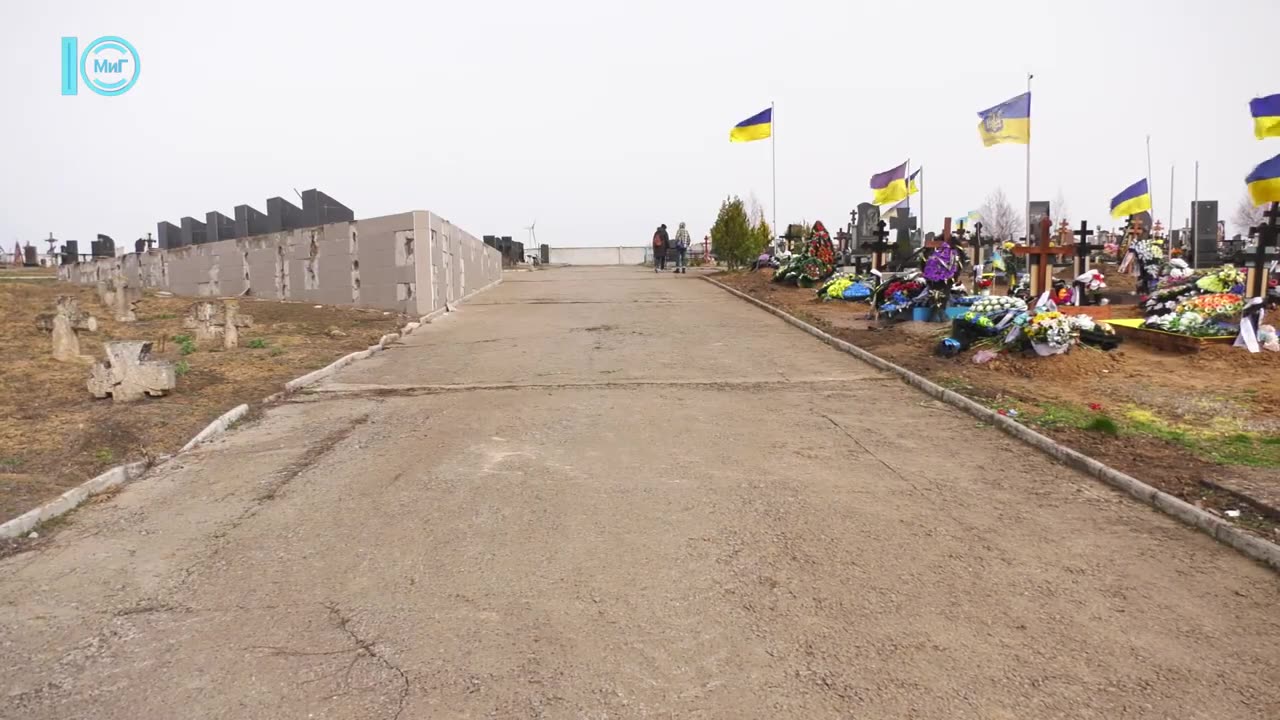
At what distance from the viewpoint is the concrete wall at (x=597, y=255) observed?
6544 cm

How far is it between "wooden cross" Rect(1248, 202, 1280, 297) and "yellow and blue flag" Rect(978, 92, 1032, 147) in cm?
697

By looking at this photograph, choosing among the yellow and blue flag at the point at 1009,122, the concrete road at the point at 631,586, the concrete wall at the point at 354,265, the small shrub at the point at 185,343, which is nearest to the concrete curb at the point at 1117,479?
the concrete road at the point at 631,586

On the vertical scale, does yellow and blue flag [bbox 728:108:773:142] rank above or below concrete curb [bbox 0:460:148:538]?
above

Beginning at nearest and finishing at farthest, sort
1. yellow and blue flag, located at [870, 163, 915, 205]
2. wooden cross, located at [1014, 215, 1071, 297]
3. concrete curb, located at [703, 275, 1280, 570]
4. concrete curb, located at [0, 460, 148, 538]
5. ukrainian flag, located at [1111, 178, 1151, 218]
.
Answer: concrete curb, located at [703, 275, 1280, 570] < concrete curb, located at [0, 460, 148, 538] < wooden cross, located at [1014, 215, 1071, 297] < ukrainian flag, located at [1111, 178, 1151, 218] < yellow and blue flag, located at [870, 163, 915, 205]

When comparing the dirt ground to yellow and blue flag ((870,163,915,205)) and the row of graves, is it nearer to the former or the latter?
the row of graves

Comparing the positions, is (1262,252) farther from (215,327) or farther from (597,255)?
(597,255)

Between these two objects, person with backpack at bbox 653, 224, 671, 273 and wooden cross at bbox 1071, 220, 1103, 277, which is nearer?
wooden cross at bbox 1071, 220, 1103, 277

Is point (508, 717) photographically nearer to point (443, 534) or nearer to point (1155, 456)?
point (443, 534)

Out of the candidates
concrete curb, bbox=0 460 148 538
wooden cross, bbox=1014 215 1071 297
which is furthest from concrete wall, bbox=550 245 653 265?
concrete curb, bbox=0 460 148 538

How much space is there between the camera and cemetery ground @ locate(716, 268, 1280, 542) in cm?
575

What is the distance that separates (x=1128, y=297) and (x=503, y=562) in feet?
61.5

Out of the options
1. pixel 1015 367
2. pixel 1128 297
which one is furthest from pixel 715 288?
pixel 1015 367

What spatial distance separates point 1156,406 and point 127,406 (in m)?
10.3

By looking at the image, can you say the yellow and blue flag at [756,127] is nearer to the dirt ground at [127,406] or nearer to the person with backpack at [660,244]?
the person with backpack at [660,244]
